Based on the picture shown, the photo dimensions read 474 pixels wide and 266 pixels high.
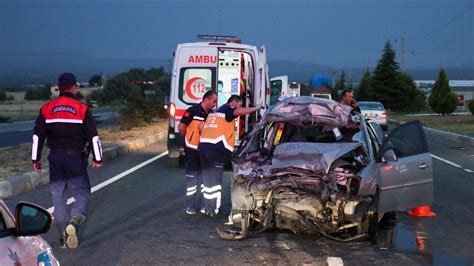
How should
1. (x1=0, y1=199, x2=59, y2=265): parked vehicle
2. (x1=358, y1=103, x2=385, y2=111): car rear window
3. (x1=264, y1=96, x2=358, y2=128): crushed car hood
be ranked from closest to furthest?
(x1=0, y1=199, x2=59, y2=265): parked vehicle → (x1=264, y1=96, x2=358, y2=128): crushed car hood → (x1=358, y1=103, x2=385, y2=111): car rear window

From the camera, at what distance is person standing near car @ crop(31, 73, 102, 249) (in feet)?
25.9

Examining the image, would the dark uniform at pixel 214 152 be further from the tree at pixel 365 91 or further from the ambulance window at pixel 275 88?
the tree at pixel 365 91

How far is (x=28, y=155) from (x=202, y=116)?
8.09 m

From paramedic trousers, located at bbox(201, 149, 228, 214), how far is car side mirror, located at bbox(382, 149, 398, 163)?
2.43 m

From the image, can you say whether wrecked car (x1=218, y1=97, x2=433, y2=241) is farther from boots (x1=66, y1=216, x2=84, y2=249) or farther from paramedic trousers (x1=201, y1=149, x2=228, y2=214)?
boots (x1=66, y1=216, x2=84, y2=249)

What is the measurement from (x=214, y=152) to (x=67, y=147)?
Result: 2.84 m

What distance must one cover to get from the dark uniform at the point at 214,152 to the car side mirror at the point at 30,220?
6.31m

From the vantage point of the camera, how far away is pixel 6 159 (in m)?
16.3

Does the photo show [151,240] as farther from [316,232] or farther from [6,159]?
[6,159]

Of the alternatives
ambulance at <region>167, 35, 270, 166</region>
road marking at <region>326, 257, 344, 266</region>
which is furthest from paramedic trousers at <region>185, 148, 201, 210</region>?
ambulance at <region>167, 35, 270, 166</region>

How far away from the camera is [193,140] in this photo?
10641 millimetres

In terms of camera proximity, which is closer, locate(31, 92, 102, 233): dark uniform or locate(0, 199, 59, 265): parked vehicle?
locate(0, 199, 59, 265): parked vehicle

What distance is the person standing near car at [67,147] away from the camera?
25.9 ft

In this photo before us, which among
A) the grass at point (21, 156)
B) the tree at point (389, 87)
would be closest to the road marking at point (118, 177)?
the grass at point (21, 156)
